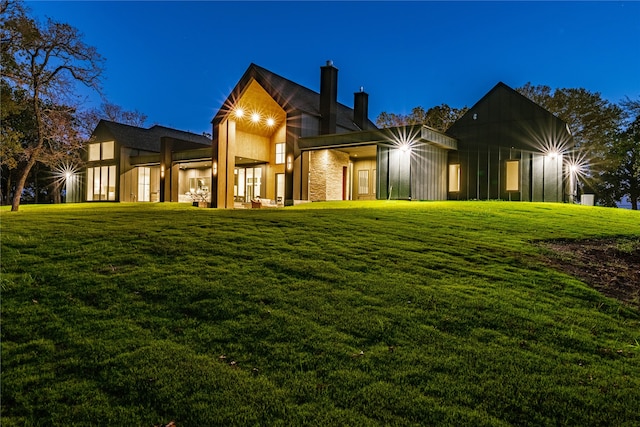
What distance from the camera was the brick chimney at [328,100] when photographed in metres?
23.5

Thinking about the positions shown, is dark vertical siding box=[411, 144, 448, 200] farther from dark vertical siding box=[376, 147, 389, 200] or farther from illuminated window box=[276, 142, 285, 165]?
illuminated window box=[276, 142, 285, 165]

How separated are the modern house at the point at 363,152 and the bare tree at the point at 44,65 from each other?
19.4ft

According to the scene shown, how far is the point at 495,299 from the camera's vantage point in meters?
4.92

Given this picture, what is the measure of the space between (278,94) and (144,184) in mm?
15296

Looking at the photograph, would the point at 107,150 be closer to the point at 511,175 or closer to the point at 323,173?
the point at 323,173

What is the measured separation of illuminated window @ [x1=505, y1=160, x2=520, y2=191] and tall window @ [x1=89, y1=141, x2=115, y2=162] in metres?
27.7

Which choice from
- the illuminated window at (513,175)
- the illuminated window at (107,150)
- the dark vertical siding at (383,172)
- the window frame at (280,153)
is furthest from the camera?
Result: the illuminated window at (107,150)

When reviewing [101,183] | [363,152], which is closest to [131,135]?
[101,183]

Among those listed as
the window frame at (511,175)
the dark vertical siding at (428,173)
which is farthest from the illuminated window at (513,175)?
the dark vertical siding at (428,173)

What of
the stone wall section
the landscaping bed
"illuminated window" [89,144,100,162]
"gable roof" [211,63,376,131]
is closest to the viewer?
the landscaping bed

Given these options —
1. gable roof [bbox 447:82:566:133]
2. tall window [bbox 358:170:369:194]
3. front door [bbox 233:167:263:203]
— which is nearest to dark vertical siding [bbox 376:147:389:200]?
tall window [bbox 358:170:369:194]

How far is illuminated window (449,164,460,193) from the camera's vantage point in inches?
842

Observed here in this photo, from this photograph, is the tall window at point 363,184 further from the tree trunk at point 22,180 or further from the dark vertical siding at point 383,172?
the tree trunk at point 22,180

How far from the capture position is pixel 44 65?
15.6m
